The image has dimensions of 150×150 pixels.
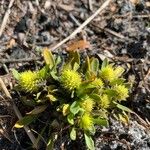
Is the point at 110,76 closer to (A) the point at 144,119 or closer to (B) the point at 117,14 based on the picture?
(A) the point at 144,119

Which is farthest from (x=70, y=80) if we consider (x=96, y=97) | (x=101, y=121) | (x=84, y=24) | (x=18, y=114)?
(x=84, y=24)

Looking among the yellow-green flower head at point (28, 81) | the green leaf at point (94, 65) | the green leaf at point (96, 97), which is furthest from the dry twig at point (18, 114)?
the green leaf at point (94, 65)

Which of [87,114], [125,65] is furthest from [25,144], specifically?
[125,65]

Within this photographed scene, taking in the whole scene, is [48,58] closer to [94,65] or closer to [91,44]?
[94,65]

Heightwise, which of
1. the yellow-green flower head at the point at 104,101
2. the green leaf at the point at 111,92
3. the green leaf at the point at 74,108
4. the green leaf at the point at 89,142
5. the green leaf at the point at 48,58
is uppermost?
the green leaf at the point at 48,58

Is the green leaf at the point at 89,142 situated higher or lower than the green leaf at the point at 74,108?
lower

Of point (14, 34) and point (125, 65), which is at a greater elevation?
point (14, 34)

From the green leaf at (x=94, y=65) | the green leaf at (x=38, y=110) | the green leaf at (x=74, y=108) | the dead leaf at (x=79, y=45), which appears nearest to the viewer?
the green leaf at (x=74, y=108)

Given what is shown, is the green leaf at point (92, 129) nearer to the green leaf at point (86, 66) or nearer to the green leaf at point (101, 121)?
the green leaf at point (101, 121)
